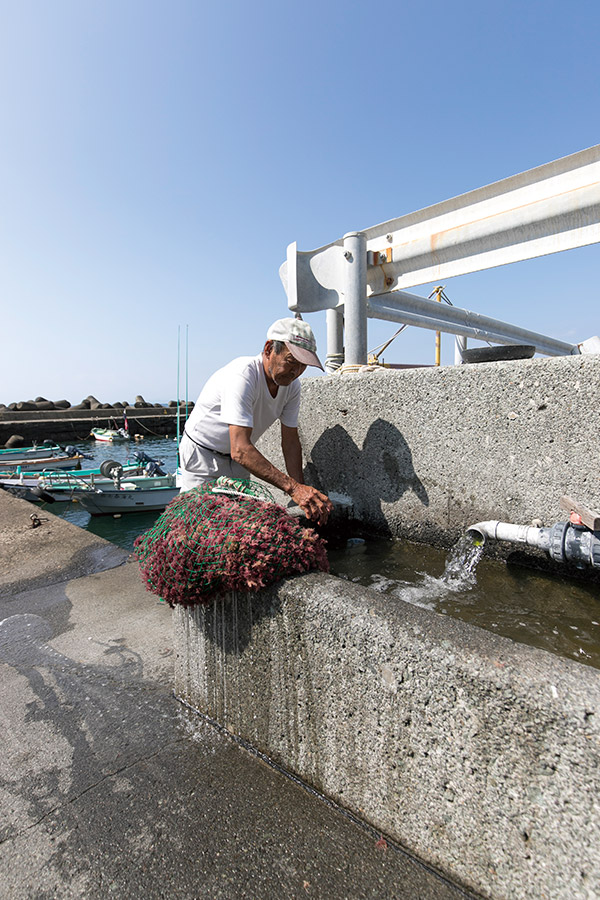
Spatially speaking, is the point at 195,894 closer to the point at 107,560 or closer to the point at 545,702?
the point at 545,702

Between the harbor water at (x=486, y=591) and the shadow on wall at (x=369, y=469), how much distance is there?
0.30 m

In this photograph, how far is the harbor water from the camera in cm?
205

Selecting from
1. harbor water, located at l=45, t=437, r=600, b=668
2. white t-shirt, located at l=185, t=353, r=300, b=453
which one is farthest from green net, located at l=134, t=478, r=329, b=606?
white t-shirt, located at l=185, t=353, r=300, b=453

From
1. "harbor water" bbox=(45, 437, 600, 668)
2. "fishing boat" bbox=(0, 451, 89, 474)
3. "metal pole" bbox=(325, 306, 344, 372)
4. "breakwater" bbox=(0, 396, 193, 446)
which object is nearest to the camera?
"harbor water" bbox=(45, 437, 600, 668)

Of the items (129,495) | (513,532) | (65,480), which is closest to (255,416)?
(513,532)

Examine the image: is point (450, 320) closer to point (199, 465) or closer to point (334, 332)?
point (334, 332)

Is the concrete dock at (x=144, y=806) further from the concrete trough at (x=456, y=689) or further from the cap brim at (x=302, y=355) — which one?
the cap brim at (x=302, y=355)

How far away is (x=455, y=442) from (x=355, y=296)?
1554 millimetres

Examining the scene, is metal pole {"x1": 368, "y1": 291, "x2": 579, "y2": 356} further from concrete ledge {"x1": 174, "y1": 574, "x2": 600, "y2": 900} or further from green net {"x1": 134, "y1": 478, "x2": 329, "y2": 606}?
concrete ledge {"x1": 174, "y1": 574, "x2": 600, "y2": 900}

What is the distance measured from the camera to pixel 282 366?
2887 mm

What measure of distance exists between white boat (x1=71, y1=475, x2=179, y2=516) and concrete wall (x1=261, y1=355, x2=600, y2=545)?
1261 cm

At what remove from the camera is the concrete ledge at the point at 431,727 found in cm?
112

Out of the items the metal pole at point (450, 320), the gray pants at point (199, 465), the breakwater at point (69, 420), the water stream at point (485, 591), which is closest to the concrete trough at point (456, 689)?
the water stream at point (485, 591)

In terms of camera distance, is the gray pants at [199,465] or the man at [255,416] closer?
the man at [255,416]
